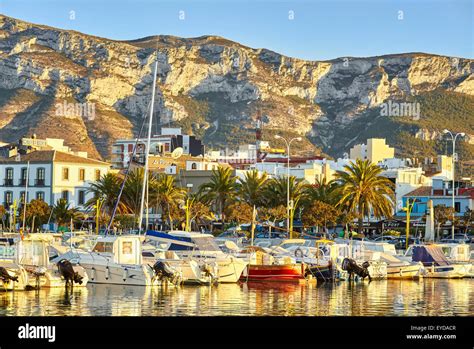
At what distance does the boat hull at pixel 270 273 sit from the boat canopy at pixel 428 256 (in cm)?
1221

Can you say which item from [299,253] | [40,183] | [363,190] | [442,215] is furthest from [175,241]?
[40,183]

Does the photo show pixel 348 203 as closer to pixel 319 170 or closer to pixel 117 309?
pixel 319 170

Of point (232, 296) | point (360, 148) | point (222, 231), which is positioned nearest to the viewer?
point (232, 296)

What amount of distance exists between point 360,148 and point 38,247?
13946cm

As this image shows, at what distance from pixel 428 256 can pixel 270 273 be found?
14.0m

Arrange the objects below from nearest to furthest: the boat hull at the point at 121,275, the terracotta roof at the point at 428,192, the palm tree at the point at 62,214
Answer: the boat hull at the point at 121,275 → the palm tree at the point at 62,214 → the terracotta roof at the point at 428,192

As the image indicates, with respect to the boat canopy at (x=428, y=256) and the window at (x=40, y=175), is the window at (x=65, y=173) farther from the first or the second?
the boat canopy at (x=428, y=256)

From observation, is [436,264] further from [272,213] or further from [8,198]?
[8,198]

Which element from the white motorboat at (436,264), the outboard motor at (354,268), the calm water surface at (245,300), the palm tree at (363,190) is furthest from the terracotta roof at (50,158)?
the calm water surface at (245,300)

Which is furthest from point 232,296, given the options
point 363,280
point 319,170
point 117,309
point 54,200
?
point 319,170

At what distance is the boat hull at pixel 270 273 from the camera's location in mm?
53781

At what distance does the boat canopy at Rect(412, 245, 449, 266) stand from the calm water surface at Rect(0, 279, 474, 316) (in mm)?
10948

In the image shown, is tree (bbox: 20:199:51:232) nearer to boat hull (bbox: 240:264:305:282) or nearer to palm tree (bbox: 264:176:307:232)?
palm tree (bbox: 264:176:307:232)

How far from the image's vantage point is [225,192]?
97250 millimetres
